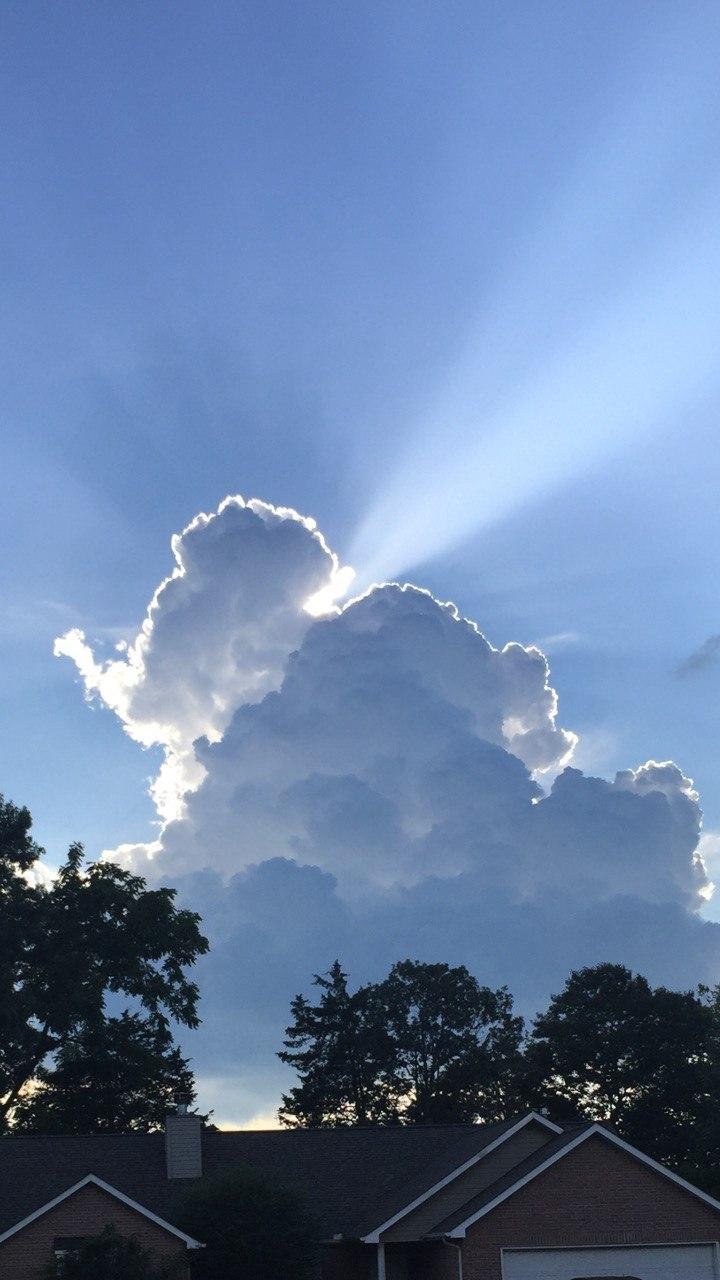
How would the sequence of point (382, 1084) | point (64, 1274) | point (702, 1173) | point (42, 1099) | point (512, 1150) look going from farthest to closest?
point (382, 1084) → point (42, 1099) → point (702, 1173) → point (512, 1150) → point (64, 1274)

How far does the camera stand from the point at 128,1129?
64.5m

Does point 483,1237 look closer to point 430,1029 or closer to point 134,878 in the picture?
point 134,878

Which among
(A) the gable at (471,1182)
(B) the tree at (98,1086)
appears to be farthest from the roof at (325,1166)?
(B) the tree at (98,1086)

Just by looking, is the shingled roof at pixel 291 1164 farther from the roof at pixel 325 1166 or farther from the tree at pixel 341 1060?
the tree at pixel 341 1060

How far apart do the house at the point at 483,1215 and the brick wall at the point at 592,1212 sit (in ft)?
0.09

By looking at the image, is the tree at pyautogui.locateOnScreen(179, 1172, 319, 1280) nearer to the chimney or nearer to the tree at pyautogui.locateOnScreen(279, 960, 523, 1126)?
the chimney

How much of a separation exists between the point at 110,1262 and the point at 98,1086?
1209 inches

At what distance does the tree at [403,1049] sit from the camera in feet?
289

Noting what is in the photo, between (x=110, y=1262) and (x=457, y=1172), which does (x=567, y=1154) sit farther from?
(x=110, y=1262)

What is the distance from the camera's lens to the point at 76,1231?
37.8m

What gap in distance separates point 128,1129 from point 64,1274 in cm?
3064

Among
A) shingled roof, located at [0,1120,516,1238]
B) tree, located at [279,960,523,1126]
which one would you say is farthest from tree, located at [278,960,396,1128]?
shingled roof, located at [0,1120,516,1238]

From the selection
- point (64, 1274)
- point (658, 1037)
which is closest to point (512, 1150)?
point (64, 1274)

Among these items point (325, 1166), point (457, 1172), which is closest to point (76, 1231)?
point (325, 1166)
